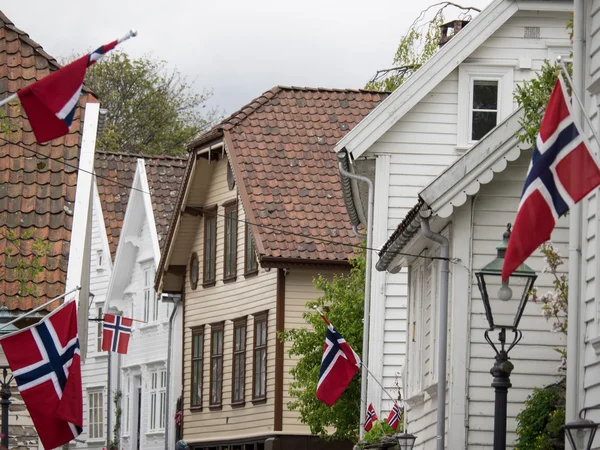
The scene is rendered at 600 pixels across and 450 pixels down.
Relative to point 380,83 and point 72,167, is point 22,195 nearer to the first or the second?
point 72,167

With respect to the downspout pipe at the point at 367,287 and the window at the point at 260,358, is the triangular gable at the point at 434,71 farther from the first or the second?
the window at the point at 260,358

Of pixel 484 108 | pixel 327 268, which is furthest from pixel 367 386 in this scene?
pixel 327 268

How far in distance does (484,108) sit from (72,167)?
30.5 feet

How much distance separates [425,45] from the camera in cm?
3309

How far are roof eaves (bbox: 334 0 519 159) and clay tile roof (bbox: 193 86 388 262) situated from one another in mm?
6843

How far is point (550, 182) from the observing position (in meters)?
9.93

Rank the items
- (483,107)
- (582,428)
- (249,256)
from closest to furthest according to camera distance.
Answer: (582,428)
(483,107)
(249,256)

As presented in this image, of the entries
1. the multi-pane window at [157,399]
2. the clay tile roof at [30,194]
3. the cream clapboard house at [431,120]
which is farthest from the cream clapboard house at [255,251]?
the clay tile roof at [30,194]

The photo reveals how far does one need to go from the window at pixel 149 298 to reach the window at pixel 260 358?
738cm

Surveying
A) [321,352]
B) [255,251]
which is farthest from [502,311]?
[255,251]

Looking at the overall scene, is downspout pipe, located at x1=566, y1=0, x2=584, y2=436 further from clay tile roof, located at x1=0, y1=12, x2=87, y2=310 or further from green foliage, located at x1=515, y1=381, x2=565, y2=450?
clay tile roof, located at x1=0, y1=12, x2=87, y2=310

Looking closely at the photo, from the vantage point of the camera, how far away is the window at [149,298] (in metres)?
40.2

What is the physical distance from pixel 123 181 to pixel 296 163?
11.7 metres

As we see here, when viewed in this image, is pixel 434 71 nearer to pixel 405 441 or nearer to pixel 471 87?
pixel 471 87
